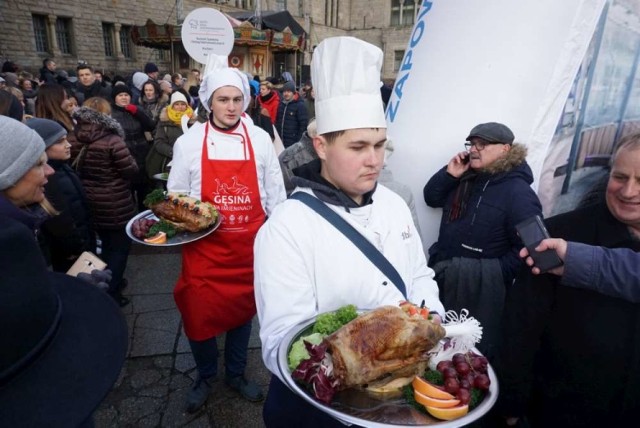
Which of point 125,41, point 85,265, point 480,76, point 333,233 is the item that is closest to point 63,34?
point 125,41

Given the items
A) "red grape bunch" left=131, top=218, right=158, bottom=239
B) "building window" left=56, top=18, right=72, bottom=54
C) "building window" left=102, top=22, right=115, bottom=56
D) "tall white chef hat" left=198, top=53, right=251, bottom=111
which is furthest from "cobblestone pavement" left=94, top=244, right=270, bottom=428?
"building window" left=102, top=22, right=115, bottom=56

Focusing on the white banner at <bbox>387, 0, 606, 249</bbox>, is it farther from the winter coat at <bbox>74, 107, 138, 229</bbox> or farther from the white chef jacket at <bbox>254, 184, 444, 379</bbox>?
the winter coat at <bbox>74, 107, 138, 229</bbox>

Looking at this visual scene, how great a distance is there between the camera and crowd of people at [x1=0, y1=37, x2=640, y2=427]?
5.49ft

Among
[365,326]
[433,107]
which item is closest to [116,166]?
[433,107]

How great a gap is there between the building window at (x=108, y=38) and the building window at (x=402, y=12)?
86.1 feet

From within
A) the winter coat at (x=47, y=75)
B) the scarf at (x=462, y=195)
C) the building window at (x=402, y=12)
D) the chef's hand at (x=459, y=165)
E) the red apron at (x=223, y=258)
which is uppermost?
the building window at (x=402, y=12)

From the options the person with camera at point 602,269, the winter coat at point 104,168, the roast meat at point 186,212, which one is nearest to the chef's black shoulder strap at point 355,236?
the person with camera at point 602,269

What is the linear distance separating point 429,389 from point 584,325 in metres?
0.95

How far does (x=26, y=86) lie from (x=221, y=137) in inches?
398

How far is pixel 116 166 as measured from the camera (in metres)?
4.02

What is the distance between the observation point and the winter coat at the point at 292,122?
28.9 ft

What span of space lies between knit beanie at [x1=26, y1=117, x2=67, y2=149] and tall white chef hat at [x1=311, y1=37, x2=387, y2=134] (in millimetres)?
2223

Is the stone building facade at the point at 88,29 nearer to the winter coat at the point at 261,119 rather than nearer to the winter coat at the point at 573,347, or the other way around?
the winter coat at the point at 261,119

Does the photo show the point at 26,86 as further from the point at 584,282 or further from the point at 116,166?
the point at 584,282
